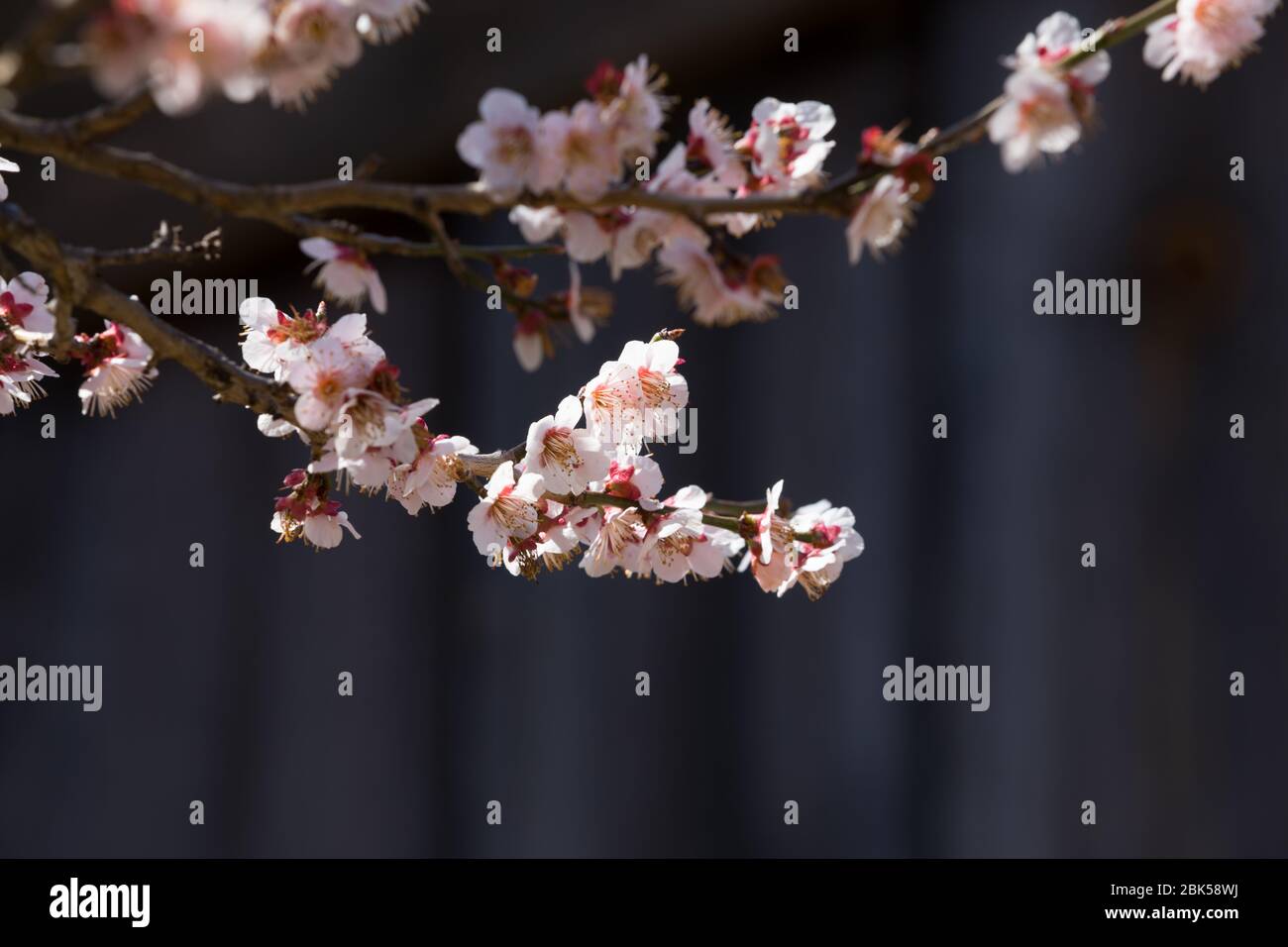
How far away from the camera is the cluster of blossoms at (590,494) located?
1.15m

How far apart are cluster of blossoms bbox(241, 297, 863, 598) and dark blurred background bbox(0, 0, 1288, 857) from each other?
1802mm

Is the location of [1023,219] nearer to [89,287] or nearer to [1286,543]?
[1286,543]

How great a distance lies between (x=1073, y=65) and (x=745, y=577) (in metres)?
2.49

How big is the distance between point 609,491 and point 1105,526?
1.92m

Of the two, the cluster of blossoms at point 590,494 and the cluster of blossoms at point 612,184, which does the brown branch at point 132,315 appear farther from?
the cluster of blossoms at point 612,184

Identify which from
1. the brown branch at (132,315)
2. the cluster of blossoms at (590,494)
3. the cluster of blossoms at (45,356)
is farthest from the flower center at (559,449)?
the cluster of blossoms at (45,356)

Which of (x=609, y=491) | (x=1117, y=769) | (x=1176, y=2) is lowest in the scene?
(x=1117, y=769)

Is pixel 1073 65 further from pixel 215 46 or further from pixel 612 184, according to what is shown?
pixel 215 46

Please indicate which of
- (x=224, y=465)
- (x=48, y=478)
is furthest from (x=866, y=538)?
(x=48, y=478)

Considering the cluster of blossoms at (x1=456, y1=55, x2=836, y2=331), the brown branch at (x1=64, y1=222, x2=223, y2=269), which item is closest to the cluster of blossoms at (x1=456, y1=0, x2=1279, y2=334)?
the cluster of blossoms at (x1=456, y1=55, x2=836, y2=331)

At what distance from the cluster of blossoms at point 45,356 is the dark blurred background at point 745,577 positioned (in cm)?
202

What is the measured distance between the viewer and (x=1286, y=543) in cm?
271

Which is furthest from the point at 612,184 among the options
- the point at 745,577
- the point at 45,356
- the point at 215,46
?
the point at 745,577

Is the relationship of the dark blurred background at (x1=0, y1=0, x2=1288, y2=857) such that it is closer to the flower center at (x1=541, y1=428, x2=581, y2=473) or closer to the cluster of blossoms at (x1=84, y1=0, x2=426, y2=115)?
the flower center at (x1=541, y1=428, x2=581, y2=473)
